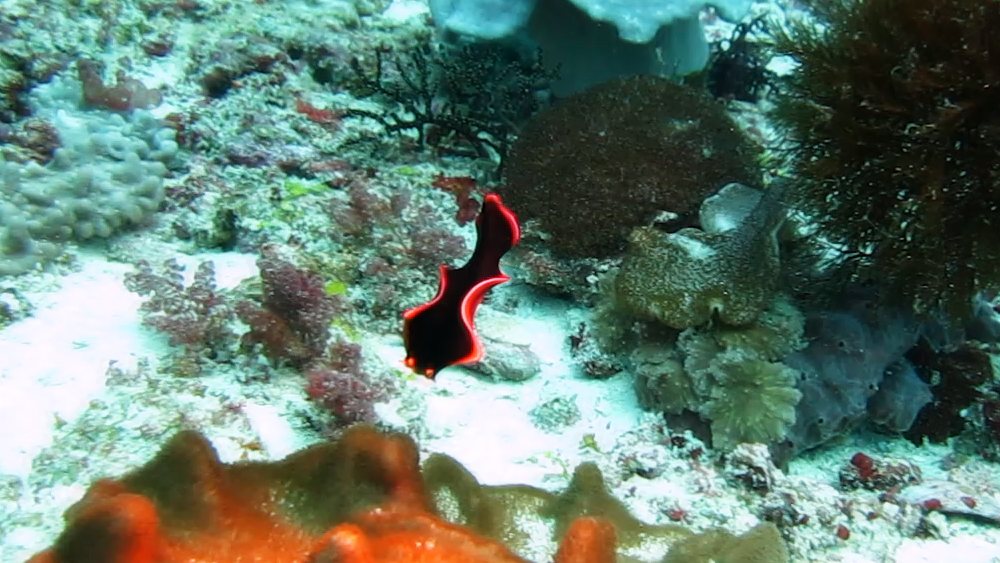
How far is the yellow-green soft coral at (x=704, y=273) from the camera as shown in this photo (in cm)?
376

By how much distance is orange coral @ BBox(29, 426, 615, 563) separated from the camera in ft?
6.47

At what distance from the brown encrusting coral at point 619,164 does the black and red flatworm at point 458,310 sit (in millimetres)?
2356

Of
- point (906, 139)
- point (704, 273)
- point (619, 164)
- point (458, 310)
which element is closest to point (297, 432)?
point (458, 310)

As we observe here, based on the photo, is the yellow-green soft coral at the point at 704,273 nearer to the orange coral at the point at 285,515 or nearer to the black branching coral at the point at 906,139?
the black branching coral at the point at 906,139

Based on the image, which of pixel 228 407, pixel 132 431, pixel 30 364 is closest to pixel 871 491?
pixel 228 407

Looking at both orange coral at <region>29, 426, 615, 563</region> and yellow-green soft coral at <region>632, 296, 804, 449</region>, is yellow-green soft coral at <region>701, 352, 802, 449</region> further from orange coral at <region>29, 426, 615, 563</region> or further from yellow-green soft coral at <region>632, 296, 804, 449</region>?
orange coral at <region>29, 426, 615, 563</region>

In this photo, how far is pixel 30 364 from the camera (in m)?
3.27

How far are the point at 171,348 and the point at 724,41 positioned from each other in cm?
664

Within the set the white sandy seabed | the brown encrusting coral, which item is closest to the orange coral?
the white sandy seabed

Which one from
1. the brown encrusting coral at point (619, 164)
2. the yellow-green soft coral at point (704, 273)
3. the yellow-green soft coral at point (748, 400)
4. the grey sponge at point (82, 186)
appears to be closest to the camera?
the yellow-green soft coral at point (748, 400)

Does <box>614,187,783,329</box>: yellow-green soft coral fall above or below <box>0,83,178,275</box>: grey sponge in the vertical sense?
above

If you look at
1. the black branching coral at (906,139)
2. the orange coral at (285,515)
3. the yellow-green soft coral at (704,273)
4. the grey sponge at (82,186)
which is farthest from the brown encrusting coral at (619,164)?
the orange coral at (285,515)

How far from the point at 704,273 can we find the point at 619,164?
3.93 feet

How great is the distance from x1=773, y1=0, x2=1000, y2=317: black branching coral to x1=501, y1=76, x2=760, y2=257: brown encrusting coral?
0.97 meters
